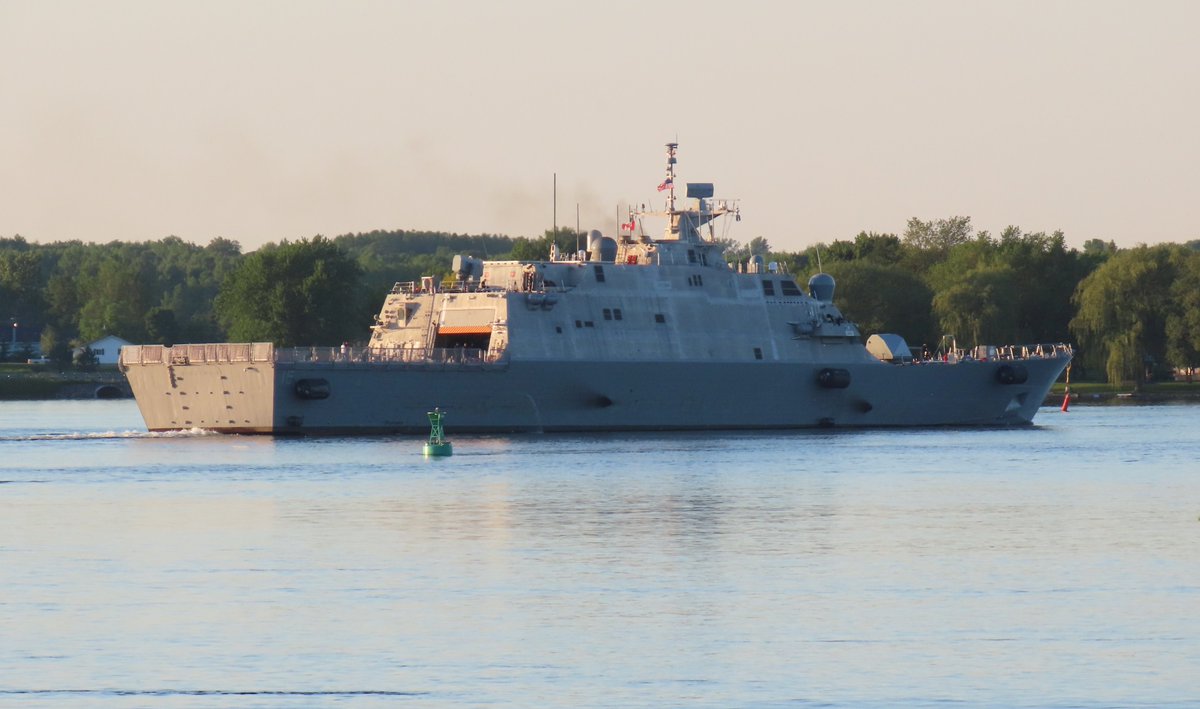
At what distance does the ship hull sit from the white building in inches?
3569

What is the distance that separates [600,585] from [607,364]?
3606 cm

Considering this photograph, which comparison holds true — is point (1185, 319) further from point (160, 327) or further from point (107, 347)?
point (107, 347)

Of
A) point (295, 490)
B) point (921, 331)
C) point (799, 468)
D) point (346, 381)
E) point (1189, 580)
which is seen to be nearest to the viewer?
point (1189, 580)

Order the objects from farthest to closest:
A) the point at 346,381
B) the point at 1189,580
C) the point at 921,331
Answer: the point at 921,331
the point at 346,381
the point at 1189,580

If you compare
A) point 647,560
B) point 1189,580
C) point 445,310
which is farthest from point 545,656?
point 445,310

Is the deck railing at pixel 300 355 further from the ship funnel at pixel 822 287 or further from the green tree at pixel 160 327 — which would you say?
the green tree at pixel 160 327

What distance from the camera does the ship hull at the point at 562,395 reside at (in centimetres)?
5878

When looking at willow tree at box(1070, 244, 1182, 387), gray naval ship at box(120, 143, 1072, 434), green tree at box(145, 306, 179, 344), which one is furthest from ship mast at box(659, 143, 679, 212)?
green tree at box(145, 306, 179, 344)

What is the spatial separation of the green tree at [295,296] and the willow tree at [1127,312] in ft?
145

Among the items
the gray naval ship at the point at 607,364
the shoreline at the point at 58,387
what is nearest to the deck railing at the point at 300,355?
the gray naval ship at the point at 607,364

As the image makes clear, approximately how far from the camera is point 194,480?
146 feet

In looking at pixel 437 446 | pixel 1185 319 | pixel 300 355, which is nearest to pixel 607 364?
pixel 300 355

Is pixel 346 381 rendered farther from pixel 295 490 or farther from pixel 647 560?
pixel 647 560

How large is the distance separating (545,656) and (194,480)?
25305 mm
